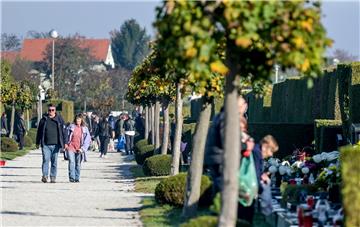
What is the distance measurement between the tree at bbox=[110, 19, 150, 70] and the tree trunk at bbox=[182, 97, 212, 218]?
141m

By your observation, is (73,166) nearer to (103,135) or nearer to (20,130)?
(103,135)

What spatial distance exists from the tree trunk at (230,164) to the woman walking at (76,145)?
52.7 ft

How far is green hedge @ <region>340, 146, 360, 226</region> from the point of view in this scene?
1221 centimetres

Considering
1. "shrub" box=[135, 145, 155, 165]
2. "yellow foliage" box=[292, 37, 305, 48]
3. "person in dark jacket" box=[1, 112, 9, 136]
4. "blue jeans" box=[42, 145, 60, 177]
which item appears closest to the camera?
"yellow foliage" box=[292, 37, 305, 48]

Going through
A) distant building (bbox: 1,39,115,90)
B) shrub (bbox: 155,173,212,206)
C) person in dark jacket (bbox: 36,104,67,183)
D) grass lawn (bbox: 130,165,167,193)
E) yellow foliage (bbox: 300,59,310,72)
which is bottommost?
grass lawn (bbox: 130,165,167,193)

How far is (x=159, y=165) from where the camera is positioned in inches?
1087

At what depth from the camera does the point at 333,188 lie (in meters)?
15.7

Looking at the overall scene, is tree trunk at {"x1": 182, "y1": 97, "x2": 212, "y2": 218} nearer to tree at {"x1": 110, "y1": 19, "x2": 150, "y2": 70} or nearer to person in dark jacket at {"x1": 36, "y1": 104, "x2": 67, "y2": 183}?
person in dark jacket at {"x1": 36, "y1": 104, "x2": 67, "y2": 183}

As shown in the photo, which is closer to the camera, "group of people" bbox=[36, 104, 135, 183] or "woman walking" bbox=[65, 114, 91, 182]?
"group of people" bbox=[36, 104, 135, 183]

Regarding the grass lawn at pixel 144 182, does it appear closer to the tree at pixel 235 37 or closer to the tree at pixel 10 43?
the tree at pixel 235 37

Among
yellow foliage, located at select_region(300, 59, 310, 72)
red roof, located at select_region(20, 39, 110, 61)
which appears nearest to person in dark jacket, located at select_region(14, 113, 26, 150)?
yellow foliage, located at select_region(300, 59, 310, 72)

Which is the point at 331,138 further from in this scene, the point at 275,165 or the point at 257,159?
the point at 257,159

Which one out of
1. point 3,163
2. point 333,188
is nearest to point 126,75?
point 3,163

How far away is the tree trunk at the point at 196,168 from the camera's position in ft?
55.4
